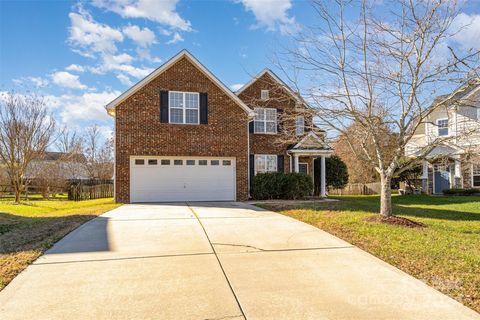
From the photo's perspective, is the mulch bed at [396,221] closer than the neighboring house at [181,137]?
Yes

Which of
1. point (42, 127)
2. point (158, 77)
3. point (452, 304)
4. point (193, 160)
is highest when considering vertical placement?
point (158, 77)

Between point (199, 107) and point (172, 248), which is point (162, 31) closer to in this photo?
point (199, 107)

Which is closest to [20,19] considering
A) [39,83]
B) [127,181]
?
[127,181]

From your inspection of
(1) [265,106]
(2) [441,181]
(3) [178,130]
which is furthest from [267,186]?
(2) [441,181]

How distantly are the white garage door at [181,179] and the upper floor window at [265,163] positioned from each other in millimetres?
2092

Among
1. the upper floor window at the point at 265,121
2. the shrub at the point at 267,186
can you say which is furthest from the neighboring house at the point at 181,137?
the upper floor window at the point at 265,121

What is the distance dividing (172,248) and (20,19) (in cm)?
1111

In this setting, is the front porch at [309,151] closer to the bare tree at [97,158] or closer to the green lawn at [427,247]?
the green lawn at [427,247]

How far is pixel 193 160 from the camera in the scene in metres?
16.2

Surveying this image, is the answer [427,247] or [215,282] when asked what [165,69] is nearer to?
[215,282]

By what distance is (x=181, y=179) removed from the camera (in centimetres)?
1588

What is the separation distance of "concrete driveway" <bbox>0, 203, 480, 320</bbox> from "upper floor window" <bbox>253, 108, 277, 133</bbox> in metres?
11.7

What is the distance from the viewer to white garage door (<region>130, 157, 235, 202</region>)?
15.4 m

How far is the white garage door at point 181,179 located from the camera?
15398mm
